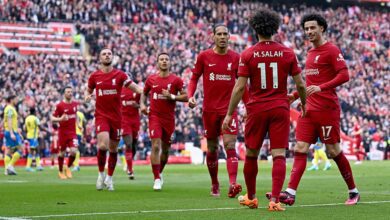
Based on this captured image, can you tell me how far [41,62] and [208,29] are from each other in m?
15.4

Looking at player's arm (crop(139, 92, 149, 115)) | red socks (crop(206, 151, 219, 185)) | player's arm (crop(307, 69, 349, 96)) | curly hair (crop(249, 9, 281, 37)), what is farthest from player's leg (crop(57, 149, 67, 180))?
curly hair (crop(249, 9, 281, 37))

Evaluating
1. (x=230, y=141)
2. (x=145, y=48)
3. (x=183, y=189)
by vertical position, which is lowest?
(x=183, y=189)

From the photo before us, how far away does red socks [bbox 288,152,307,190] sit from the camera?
12555 mm

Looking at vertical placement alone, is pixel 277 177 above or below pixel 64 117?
below

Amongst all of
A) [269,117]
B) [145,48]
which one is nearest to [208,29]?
[145,48]

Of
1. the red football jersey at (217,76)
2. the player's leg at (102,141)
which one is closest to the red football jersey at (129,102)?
the player's leg at (102,141)

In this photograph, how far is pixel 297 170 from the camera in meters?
12.7

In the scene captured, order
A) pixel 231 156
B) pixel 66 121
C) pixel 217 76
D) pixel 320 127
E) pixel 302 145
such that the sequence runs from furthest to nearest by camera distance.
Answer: pixel 66 121, pixel 217 76, pixel 231 156, pixel 320 127, pixel 302 145

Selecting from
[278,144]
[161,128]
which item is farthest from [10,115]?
[278,144]

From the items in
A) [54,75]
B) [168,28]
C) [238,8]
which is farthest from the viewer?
[238,8]

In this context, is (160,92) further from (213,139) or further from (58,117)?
(58,117)

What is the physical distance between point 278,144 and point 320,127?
1550 mm

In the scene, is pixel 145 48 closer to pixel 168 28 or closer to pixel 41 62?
pixel 168 28

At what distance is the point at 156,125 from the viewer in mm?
17375
